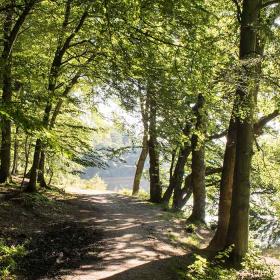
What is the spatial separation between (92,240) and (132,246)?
3.50ft

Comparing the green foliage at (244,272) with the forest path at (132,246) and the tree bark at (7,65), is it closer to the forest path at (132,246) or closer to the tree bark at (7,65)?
the forest path at (132,246)

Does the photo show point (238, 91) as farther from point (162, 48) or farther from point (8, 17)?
point (8, 17)

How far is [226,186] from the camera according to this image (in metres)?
11.8

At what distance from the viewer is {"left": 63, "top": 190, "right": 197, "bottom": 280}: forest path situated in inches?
324

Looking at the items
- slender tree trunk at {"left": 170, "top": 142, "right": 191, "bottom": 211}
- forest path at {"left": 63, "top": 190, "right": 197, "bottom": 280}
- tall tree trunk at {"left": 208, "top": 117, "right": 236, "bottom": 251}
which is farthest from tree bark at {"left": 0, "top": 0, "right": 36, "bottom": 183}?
slender tree trunk at {"left": 170, "top": 142, "right": 191, "bottom": 211}

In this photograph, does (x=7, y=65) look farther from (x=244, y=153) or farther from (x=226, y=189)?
(x=226, y=189)

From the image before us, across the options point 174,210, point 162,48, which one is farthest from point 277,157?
point 162,48

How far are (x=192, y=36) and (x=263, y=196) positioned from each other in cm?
1627

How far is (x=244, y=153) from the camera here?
9789mm

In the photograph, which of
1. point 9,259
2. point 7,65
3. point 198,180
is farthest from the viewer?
point 198,180

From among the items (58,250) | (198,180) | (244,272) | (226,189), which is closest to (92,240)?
(58,250)

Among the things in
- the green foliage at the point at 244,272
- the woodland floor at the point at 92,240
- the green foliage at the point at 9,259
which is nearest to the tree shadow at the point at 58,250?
the woodland floor at the point at 92,240

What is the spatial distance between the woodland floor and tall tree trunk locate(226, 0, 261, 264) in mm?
1433

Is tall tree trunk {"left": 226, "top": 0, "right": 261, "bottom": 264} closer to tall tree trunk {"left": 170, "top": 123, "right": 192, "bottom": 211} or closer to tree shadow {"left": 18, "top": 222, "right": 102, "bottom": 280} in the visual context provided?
tree shadow {"left": 18, "top": 222, "right": 102, "bottom": 280}
